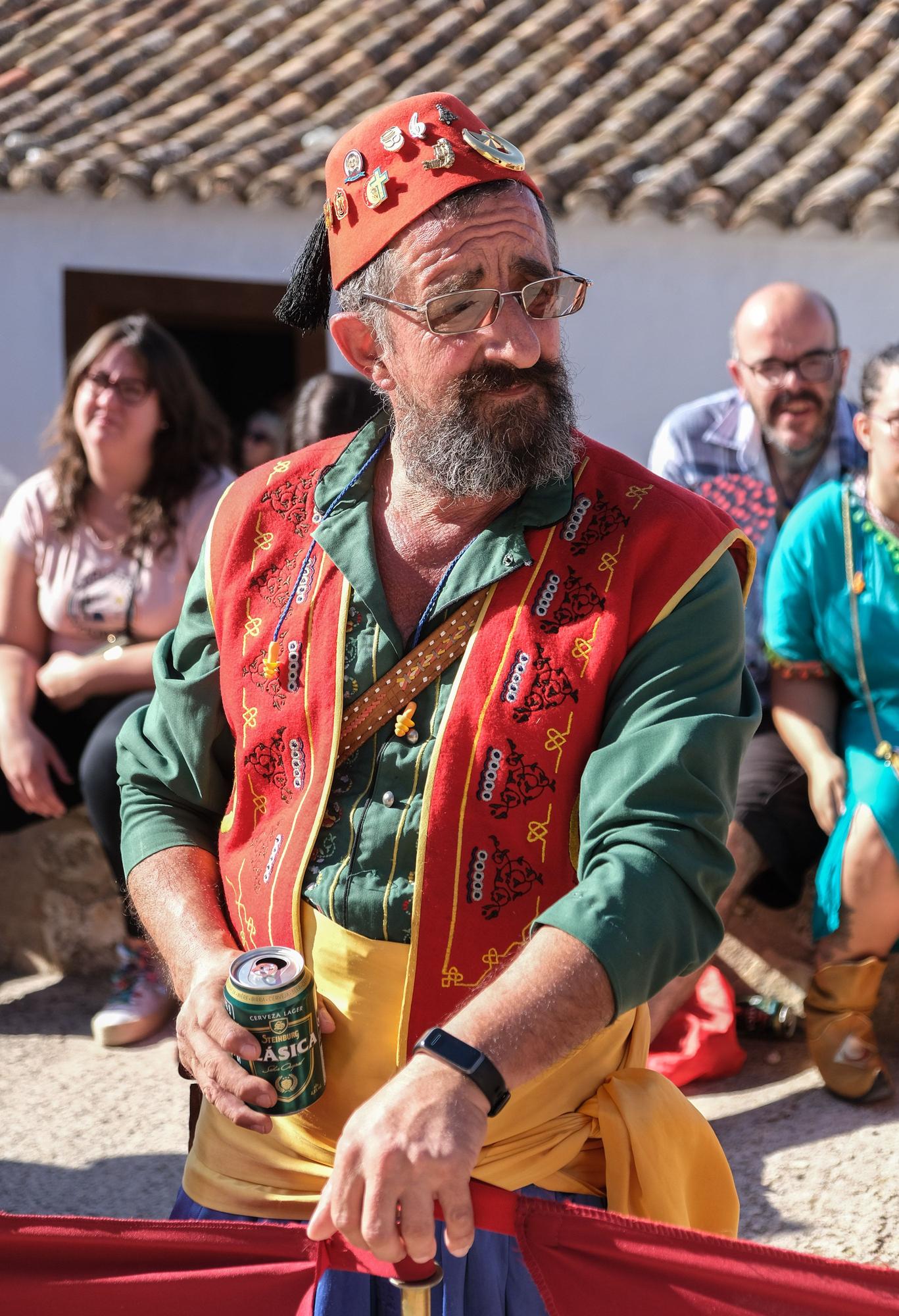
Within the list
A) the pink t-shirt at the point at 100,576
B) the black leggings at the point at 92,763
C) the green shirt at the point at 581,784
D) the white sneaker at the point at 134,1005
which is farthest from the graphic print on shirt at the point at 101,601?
the green shirt at the point at 581,784

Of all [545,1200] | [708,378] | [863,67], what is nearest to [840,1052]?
[545,1200]

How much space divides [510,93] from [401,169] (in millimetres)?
9518

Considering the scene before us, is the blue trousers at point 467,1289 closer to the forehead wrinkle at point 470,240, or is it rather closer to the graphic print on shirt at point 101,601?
the forehead wrinkle at point 470,240

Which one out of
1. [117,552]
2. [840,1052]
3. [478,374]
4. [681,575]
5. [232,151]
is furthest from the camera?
[232,151]

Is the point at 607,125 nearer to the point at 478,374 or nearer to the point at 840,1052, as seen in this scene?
the point at 840,1052

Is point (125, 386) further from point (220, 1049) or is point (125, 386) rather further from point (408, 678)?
point (220, 1049)

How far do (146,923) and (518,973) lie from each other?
707mm

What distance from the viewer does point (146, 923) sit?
208cm

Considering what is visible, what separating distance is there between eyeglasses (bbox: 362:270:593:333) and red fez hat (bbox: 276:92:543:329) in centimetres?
14

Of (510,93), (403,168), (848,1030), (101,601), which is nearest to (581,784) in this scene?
(403,168)

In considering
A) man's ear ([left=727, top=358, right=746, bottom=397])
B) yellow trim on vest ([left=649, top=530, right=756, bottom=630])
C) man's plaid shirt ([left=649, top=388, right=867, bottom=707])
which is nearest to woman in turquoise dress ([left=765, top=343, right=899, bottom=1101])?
man's plaid shirt ([left=649, top=388, right=867, bottom=707])

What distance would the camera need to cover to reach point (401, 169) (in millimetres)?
2045

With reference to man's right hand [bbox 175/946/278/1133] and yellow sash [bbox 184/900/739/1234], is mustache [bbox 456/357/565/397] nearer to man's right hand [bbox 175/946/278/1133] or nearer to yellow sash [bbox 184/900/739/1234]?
yellow sash [bbox 184/900/739/1234]

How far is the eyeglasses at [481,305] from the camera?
1964 millimetres
